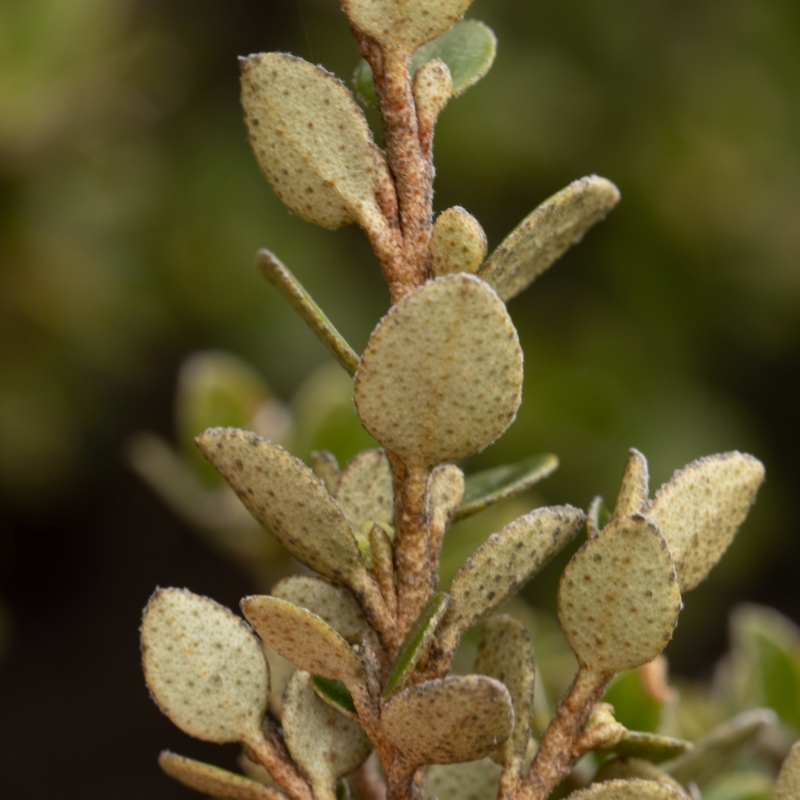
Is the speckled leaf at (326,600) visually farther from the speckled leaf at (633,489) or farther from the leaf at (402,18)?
the leaf at (402,18)

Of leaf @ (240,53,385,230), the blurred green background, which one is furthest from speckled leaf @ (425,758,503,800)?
the blurred green background

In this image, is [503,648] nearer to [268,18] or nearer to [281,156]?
[281,156]

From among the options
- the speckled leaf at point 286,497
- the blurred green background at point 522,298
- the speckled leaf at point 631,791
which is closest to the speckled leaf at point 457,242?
the speckled leaf at point 286,497

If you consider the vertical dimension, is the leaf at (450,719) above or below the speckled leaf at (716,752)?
above

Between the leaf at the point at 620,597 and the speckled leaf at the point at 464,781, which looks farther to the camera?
the speckled leaf at the point at 464,781

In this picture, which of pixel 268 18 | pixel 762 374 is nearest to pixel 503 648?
pixel 762 374

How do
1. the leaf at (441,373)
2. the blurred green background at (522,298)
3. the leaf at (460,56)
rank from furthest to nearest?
1. the blurred green background at (522,298)
2. the leaf at (460,56)
3. the leaf at (441,373)

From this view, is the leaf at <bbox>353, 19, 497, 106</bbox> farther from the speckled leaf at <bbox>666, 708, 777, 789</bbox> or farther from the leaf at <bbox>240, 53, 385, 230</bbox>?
the speckled leaf at <bbox>666, 708, 777, 789</bbox>
